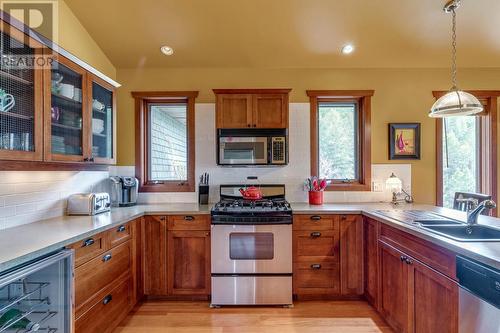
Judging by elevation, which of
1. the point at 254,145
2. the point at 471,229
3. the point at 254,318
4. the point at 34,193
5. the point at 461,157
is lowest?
the point at 254,318

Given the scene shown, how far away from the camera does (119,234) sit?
2.20 metres

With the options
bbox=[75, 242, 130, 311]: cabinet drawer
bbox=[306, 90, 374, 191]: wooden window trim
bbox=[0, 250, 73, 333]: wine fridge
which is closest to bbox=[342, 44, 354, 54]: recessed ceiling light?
bbox=[306, 90, 374, 191]: wooden window trim

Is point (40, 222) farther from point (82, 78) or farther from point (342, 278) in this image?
point (342, 278)

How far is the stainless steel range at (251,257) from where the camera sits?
2.54 meters

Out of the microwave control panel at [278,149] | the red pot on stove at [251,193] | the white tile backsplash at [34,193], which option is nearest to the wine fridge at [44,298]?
the white tile backsplash at [34,193]

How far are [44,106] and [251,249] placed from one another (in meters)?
1.99

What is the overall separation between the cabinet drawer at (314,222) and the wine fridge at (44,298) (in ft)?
6.05

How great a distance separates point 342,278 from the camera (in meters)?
2.62

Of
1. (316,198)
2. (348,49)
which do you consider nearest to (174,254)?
(316,198)

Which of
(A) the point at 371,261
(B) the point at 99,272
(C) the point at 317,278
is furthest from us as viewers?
(C) the point at 317,278

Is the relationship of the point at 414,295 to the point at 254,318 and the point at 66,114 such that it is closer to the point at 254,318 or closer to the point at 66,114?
the point at 254,318

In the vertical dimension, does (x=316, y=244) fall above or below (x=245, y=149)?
below

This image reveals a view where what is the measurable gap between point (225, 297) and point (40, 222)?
1679 mm

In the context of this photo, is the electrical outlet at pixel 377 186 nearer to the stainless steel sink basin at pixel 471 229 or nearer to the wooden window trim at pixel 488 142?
the wooden window trim at pixel 488 142
